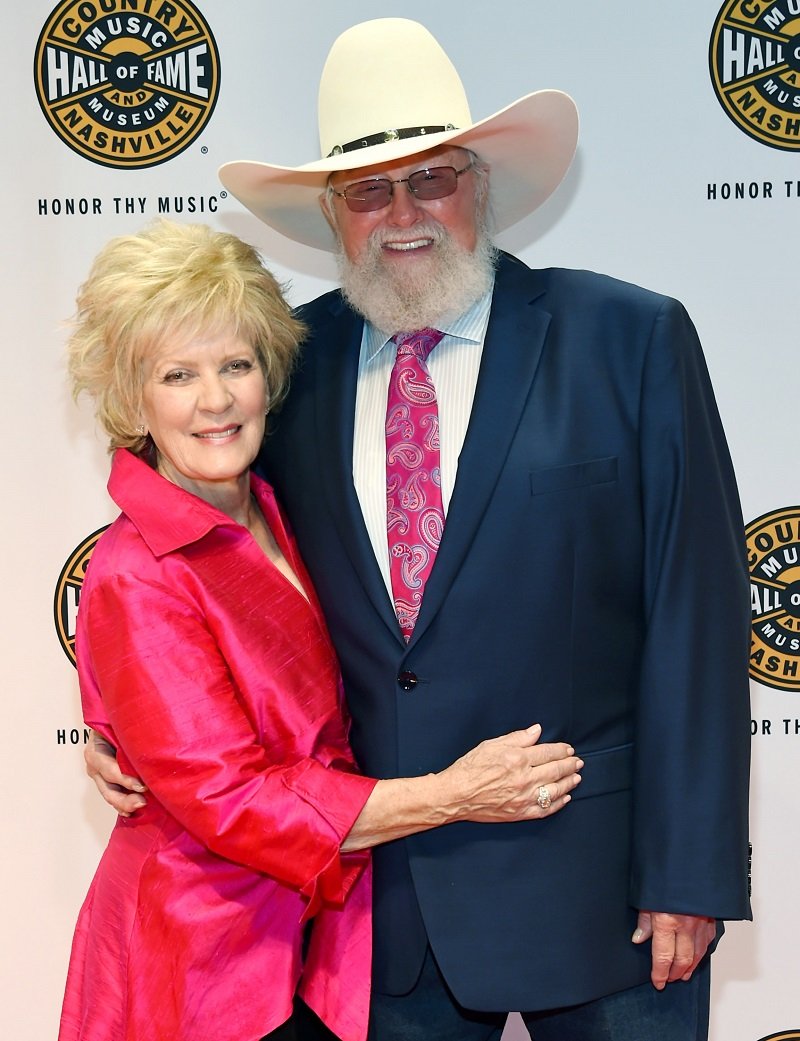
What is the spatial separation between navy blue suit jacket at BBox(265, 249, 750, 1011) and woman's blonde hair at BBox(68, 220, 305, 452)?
0.25 m

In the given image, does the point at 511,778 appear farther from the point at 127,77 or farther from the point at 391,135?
the point at 127,77

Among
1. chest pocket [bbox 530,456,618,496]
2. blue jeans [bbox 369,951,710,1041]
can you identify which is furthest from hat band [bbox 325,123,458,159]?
blue jeans [bbox 369,951,710,1041]

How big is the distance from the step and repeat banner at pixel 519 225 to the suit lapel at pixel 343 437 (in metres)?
0.60

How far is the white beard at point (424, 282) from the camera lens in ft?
5.42

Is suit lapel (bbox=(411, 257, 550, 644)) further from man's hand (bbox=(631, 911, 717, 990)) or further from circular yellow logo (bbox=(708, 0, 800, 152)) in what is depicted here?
circular yellow logo (bbox=(708, 0, 800, 152))

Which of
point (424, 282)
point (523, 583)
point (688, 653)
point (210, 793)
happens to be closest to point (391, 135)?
point (424, 282)

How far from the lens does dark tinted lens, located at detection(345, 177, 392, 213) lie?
1.67 metres

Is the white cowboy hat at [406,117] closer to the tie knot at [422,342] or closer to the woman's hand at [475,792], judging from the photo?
the tie knot at [422,342]

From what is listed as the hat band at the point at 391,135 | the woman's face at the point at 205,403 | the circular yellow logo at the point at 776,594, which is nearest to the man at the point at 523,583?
the hat band at the point at 391,135

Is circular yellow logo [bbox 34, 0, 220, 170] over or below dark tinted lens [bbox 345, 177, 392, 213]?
over

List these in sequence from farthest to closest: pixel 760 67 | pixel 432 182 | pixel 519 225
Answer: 1. pixel 519 225
2. pixel 760 67
3. pixel 432 182

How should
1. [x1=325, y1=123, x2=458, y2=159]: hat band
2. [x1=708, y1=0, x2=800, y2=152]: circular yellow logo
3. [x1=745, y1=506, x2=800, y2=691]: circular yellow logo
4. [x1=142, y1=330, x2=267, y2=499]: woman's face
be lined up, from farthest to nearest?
[x1=745, y1=506, x2=800, y2=691]: circular yellow logo → [x1=708, y1=0, x2=800, y2=152]: circular yellow logo → [x1=325, y1=123, x2=458, y2=159]: hat band → [x1=142, y1=330, x2=267, y2=499]: woman's face

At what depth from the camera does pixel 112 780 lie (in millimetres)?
1699

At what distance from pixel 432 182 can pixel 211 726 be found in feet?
2.65
